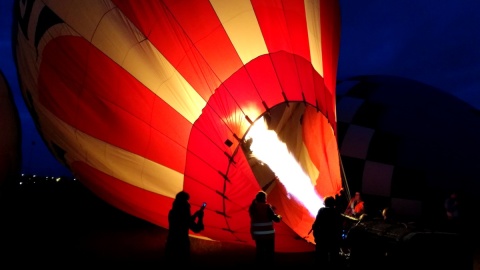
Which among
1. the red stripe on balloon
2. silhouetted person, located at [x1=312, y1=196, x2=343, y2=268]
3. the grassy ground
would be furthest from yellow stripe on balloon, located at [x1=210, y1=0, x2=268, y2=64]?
the grassy ground

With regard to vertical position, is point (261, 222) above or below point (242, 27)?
below

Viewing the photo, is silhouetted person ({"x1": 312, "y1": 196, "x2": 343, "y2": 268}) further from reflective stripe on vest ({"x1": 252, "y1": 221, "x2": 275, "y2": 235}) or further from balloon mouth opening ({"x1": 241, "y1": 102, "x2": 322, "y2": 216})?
balloon mouth opening ({"x1": 241, "y1": 102, "x2": 322, "y2": 216})

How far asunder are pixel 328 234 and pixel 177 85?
1.91m

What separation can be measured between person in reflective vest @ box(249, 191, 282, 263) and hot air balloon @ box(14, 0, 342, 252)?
0.71 ft

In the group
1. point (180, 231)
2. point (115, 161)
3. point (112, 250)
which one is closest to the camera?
point (180, 231)

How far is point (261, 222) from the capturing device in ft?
11.3

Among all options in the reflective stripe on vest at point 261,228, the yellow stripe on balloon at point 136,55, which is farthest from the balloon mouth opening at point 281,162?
the reflective stripe on vest at point 261,228

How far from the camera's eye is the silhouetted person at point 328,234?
11.2 feet

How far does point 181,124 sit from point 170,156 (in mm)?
338

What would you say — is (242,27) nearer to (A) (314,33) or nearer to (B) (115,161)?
(A) (314,33)

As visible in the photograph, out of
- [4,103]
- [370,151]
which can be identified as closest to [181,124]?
[4,103]

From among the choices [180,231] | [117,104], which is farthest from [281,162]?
[117,104]

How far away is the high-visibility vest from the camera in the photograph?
3433 millimetres

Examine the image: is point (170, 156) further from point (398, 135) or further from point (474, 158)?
point (474, 158)
